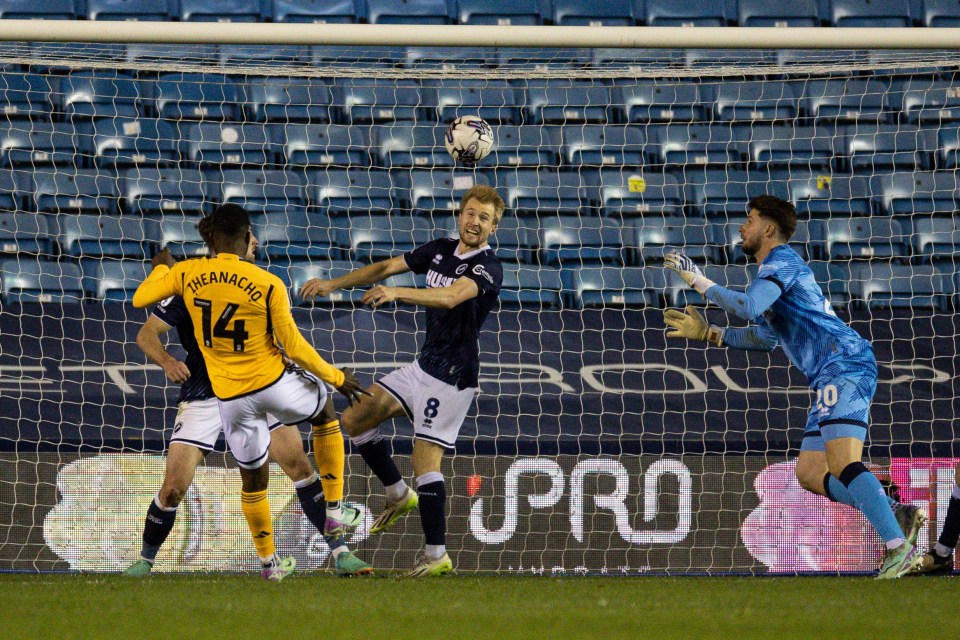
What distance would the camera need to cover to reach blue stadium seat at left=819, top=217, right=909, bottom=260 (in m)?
10.1

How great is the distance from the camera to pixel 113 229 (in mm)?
9648

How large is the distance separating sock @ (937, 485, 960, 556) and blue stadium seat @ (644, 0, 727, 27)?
299 inches

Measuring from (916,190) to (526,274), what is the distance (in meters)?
3.83

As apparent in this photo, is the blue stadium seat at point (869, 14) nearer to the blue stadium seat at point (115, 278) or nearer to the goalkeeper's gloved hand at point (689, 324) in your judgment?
the blue stadium seat at point (115, 278)

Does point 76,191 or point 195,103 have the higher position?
point 195,103

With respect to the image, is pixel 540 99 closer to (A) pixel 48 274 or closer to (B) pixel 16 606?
(A) pixel 48 274

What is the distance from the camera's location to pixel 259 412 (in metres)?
5.41

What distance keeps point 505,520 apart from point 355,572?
161cm

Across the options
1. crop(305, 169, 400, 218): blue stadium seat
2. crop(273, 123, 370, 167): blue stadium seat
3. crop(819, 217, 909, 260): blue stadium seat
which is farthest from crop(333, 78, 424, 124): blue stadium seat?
crop(819, 217, 909, 260): blue stadium seat

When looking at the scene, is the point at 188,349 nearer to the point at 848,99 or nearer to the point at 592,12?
the point at 848,99

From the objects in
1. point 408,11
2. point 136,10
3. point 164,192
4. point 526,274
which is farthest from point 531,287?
point 136,10

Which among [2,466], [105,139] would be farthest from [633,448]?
[105,139]

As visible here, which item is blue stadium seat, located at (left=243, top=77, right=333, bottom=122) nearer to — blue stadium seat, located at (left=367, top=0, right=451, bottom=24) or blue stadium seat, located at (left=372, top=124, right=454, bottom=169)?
blue stadium seat, located at (left=372, top=124, right=454, bottom=169)

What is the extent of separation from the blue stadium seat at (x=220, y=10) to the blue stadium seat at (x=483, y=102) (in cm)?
225
